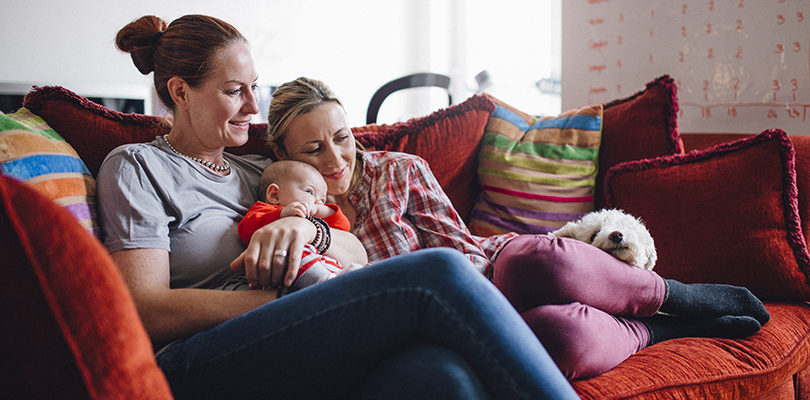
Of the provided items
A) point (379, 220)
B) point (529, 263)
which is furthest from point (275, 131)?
point (529, 263)

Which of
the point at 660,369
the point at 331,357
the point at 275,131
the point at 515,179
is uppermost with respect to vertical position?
the point at 275,131

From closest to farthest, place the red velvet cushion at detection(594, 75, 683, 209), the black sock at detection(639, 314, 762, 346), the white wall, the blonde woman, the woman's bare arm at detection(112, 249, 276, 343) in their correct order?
the woman's bare arm at detection(112, 249, 276, 343), the blonde woman, the black sock at detection(639, 314, 762, 346), the red velvet cushion at detection(594, 75, 683, 209), the white wall

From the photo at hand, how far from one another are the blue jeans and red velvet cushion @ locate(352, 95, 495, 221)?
865mm

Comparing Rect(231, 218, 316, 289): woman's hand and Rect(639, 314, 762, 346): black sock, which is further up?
Rect(231, 218, 316, 289): woman's hand

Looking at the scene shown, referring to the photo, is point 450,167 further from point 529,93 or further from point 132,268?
point 529,93

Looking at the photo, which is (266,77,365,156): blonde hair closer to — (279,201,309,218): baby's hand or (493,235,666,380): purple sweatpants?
(279,201,309,218): baby's hand

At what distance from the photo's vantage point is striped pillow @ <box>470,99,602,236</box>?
159 centimetres

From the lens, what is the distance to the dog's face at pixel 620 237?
45.1 inches

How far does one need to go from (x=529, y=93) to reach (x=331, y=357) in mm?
3266

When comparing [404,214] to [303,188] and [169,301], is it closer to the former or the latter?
[303,188]

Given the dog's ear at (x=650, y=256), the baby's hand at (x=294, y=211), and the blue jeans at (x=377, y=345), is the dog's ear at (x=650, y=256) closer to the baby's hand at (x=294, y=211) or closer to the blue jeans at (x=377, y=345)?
the blue jeans at (x=377, y=345)

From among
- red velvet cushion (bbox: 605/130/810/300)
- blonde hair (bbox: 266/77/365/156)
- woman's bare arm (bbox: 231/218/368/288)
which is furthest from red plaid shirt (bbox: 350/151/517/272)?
red velvet cushion (bbox: 605/130/810/300)

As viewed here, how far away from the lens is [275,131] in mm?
1355

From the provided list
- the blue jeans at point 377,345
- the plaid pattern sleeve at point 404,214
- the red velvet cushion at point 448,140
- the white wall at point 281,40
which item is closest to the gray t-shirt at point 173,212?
the blue jeans at point 377,345
